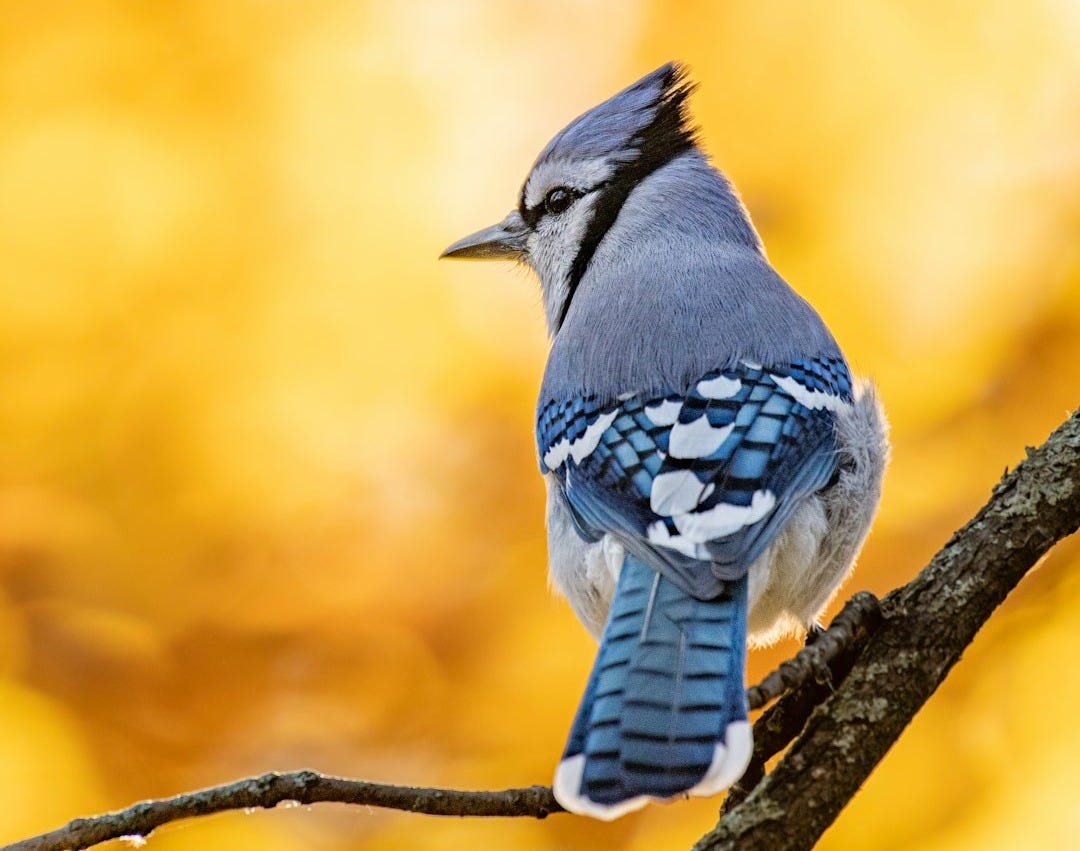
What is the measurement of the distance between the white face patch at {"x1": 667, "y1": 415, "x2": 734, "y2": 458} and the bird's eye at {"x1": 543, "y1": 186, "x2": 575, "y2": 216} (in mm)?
1206

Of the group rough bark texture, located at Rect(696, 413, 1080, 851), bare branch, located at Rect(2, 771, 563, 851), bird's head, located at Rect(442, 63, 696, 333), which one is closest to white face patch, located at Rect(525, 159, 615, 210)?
bird's head, located at Rect(442, 63, 696, 333)

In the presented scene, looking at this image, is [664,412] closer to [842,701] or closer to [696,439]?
[696,439]

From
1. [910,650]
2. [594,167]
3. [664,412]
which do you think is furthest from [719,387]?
[594,167]

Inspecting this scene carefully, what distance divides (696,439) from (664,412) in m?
0.13

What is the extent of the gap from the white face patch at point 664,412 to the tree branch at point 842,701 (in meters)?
0.52

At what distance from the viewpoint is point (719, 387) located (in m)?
2.24

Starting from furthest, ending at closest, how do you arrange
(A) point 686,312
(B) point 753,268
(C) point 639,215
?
(C) point 639,215 < (B) point 753,268 < (A) point 686,312

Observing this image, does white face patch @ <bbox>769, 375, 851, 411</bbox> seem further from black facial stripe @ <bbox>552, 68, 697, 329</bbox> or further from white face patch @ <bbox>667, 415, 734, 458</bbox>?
black facial stripe @ <bbox>552, 68, 697, 329</bbox>

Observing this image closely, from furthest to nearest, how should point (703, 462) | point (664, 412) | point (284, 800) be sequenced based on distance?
point (664, 412)
point (703, 462)
point (284, 800)

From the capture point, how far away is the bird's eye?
10.5 ft

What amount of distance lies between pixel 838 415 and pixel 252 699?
130 cm

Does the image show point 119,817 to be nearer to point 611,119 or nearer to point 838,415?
point 838,415

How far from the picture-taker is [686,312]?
2.50 metres

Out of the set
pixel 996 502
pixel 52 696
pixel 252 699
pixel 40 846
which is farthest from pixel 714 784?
pixel 52 696
